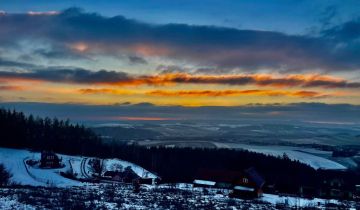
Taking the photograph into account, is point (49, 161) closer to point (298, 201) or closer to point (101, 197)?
point (101, 197)

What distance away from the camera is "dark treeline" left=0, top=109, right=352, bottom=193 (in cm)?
8459

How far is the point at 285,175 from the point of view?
80000mm

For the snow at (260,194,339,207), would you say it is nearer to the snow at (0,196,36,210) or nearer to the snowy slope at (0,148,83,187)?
the snow at (0,196,36,210)

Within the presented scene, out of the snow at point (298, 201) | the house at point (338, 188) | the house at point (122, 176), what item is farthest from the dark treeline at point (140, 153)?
the snow at point (298, 201)

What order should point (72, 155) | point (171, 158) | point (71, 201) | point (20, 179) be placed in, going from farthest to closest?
point (171, 158) < point (72, 155) < point (20, 179) < point (71, 201)

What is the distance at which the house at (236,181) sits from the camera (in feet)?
162

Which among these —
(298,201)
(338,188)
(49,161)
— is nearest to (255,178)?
(298,201)

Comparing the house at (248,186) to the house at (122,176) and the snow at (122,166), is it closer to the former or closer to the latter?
the house at (122,176)

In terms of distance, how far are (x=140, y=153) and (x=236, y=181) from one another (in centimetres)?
4375

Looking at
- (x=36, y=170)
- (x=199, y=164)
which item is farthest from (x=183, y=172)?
(x=36, y=170)

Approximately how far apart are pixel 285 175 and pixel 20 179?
150 ft

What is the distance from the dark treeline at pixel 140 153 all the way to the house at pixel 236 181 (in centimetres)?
1346

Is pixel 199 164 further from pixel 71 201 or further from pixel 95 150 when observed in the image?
pixel 71 201

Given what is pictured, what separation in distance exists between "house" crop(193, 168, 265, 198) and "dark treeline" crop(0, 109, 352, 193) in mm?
13457
